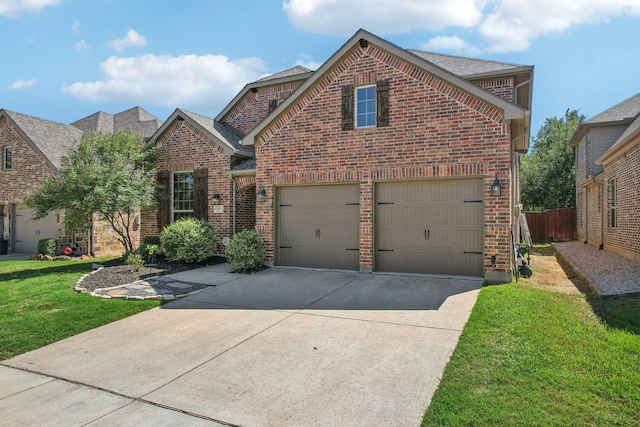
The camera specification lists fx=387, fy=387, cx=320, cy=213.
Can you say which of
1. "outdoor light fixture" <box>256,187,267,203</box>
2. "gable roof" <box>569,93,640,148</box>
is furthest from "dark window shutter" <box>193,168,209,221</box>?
"gable roof" <box>569,93,640,148</box>

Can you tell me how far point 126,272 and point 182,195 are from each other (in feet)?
14.4

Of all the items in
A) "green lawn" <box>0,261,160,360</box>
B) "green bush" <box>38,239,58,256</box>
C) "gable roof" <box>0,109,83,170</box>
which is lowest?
"green lawn" <box>0,261,160,360</box>

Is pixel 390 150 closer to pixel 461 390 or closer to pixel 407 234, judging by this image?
pixel 407 234

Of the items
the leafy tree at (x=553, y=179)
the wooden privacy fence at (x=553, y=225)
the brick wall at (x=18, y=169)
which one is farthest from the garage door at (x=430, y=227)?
the leafy tree at (x=553, y=179)

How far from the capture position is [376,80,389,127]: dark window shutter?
943cm

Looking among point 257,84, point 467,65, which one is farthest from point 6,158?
point 467,65

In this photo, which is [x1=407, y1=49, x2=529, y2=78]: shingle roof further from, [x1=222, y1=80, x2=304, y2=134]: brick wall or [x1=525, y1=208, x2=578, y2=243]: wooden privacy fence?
[x1=525, y1=208, x2=578, y2=243]: wooden privacy fence

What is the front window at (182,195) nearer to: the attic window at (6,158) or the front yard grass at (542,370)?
the attic window at (6,158)

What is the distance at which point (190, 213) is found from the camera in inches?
548

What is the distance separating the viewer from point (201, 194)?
13375mm

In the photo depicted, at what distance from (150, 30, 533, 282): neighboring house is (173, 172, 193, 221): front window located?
4.00 metres

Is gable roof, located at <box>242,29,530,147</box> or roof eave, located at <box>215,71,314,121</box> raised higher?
roof eave, located at <box>215,71,314,121</box>

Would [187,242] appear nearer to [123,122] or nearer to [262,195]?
[262,195]

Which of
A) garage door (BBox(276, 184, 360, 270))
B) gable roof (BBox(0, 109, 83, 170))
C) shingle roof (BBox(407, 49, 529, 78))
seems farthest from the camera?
gable roof (BBox(0, 109, 83, 170))
